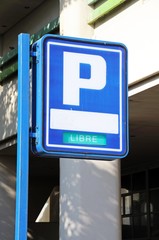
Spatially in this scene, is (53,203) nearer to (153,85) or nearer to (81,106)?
(153,85)

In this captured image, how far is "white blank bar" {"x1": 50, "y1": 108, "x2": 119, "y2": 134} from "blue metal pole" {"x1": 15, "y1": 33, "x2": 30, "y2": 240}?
227 millimetres

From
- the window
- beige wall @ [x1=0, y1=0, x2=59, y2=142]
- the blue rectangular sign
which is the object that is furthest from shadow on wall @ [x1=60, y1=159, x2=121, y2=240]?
the window

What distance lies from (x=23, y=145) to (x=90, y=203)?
769 cm

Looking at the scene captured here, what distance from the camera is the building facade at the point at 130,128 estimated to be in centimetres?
1005

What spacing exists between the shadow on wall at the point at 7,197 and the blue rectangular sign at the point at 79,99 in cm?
1282

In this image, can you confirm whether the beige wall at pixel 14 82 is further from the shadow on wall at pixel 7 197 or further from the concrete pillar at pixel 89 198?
the concrete pillar at pixel 89 198

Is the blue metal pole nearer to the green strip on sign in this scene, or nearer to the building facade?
the green strip on sign

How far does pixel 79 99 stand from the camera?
405 centimetres

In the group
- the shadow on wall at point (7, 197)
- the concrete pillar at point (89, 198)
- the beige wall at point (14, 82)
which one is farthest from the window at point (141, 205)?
the concrete pillar at point (89, 198)

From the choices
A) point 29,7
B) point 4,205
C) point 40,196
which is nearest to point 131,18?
point 29,7

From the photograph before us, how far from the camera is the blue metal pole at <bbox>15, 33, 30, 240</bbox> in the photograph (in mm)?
3670

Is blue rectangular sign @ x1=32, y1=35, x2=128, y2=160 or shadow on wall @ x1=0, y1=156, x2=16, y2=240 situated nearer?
blue rectangular sign @ x1=32, y1=35, x2=128, y2=160

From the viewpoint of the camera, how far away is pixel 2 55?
1709cm

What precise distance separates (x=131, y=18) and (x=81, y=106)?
254 inches
